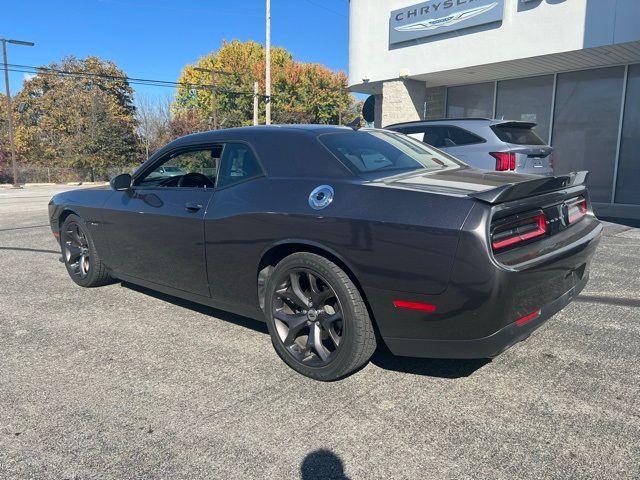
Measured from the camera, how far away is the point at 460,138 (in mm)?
7770

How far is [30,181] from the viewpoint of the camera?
37.9 m

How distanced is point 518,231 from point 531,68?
10603mm

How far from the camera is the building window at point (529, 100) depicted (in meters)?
Answer: 12.3

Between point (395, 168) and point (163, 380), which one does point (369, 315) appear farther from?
point (163, 380)

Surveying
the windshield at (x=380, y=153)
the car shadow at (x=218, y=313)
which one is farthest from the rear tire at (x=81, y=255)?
the windshield at (x=380, y=153)

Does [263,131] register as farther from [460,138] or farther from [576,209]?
[460,138]

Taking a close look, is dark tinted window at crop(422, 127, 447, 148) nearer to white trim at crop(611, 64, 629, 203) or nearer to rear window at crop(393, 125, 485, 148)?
rear window at crop(393, 125, 485, 148)

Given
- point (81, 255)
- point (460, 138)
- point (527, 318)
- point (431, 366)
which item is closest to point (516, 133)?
point (460, 138)

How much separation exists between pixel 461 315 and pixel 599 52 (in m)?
9.96

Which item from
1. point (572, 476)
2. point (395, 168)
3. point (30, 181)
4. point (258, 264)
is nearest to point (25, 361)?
point (258, 264)

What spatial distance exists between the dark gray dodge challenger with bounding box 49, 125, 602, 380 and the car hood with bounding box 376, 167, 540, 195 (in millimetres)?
14

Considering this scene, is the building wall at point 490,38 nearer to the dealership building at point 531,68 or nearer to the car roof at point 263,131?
the dealership building at point 531,68

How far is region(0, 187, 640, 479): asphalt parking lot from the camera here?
7.20 feet

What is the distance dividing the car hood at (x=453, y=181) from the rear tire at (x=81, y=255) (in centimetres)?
314
